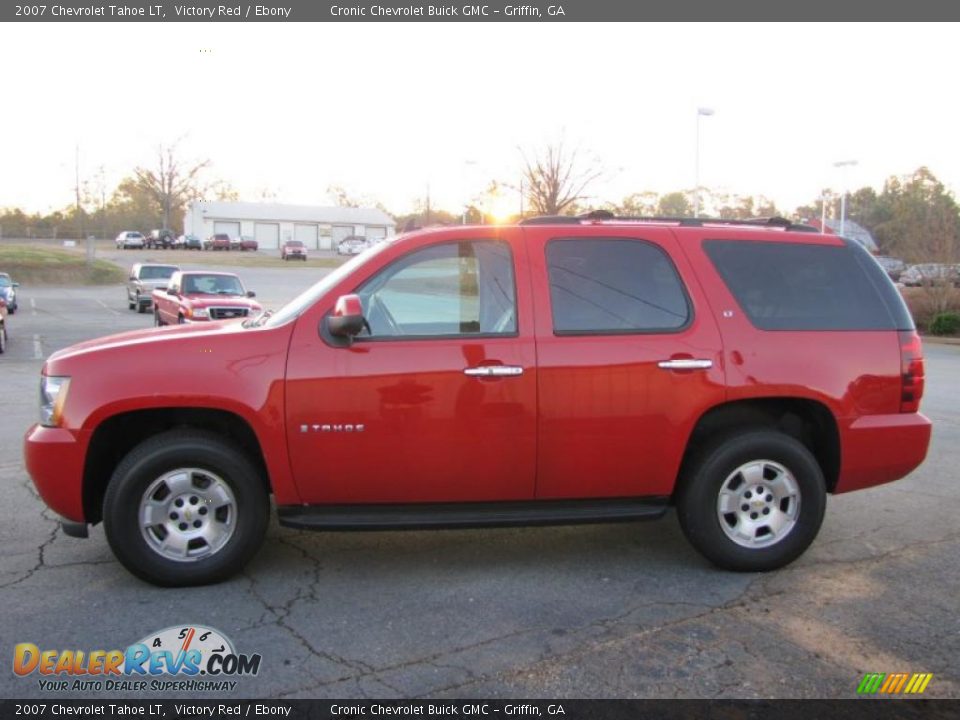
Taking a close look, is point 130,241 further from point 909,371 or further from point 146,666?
point 909,371

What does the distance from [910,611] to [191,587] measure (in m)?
3.75

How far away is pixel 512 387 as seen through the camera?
13.6 ft

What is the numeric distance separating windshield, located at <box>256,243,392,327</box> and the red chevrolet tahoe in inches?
0.9

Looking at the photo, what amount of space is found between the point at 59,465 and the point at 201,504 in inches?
29.4

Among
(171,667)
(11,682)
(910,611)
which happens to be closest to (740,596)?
(910,611)

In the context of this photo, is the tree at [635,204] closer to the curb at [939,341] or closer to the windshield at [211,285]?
the curb at [939,341]

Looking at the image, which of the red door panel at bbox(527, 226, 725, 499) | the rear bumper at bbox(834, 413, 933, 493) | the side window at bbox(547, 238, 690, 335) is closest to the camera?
the red door panel at bbox(527, 226, 725, 499)

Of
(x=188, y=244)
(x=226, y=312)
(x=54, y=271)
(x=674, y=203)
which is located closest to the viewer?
(x=226, y=312)

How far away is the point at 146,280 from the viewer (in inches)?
1002

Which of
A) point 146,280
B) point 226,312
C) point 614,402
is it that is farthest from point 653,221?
point 146,280

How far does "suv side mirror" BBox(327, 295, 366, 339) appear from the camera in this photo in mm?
3969

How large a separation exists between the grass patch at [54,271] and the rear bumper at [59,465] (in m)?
41.7
